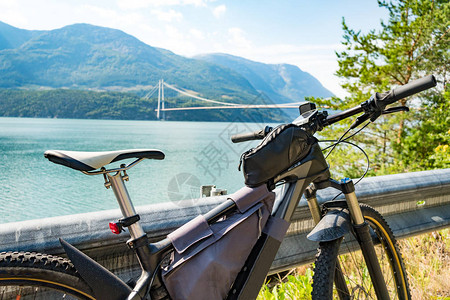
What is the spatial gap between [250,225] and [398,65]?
827 cm

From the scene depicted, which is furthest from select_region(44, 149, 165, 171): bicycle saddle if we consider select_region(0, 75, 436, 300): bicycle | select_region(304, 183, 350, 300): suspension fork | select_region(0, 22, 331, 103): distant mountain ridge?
select_region(0, 22, 331, 103): distant mountain ridge

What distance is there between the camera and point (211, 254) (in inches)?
50.3

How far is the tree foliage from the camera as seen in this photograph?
7.86 metres

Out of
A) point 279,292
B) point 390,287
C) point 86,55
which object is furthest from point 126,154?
point 86,55

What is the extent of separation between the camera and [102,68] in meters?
107

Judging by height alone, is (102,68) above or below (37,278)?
above

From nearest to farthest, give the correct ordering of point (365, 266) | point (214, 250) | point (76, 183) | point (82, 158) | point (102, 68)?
point (82, 158) → point (214, 250) → point (365, 266) → point (76, 183) → point (102, 68)

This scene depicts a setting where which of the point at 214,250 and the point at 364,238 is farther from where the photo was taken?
the point at 364,238

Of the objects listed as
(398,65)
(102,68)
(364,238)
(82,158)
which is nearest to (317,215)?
(364,238)

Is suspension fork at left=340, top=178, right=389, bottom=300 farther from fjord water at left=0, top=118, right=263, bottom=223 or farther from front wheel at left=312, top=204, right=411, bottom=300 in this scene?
fjord water at left=0, top=118, right=263, bottom=223

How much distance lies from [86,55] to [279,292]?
5398 inches

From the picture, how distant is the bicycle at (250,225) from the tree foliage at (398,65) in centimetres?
643

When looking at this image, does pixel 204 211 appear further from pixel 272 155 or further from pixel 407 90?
pixel 407 90

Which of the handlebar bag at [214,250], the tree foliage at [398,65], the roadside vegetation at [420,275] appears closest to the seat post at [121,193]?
the handlebar bag at [214,250]
